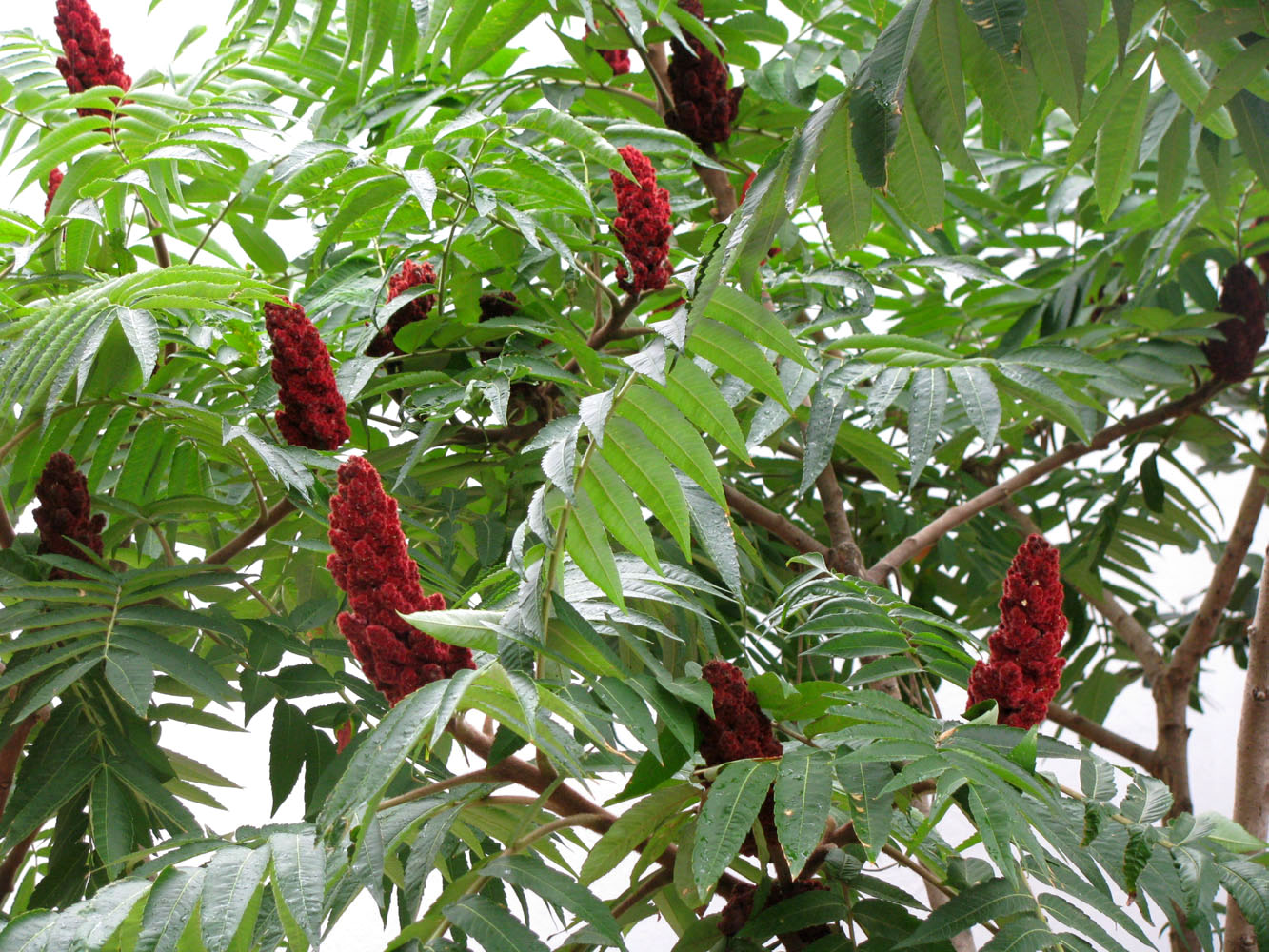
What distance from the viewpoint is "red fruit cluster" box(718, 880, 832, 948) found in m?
0.76

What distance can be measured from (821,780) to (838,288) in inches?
27.1

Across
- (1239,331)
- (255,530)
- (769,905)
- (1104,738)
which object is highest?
(1239,331)

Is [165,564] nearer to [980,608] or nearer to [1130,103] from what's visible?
[1130,103]

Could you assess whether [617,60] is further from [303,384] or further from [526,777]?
[526,777]

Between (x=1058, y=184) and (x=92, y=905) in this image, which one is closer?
(x=92, y=905)

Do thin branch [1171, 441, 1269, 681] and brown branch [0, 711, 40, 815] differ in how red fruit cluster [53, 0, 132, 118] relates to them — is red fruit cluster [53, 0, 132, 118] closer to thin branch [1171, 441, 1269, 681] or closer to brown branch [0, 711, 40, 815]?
brown branch [0, 711, 40, 815]

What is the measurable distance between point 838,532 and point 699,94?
448 millimetres

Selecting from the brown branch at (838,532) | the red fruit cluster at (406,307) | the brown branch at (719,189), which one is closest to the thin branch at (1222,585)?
the brown branch at (838,532)

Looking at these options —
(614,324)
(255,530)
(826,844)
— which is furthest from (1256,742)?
(255,530)

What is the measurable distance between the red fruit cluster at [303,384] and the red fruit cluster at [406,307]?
0.13 m

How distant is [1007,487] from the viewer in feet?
3.61

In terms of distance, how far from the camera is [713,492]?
63cm

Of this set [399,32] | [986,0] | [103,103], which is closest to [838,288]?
[399,32]

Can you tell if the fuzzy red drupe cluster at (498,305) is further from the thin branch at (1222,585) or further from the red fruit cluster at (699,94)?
the thin branch at (1222,585)
